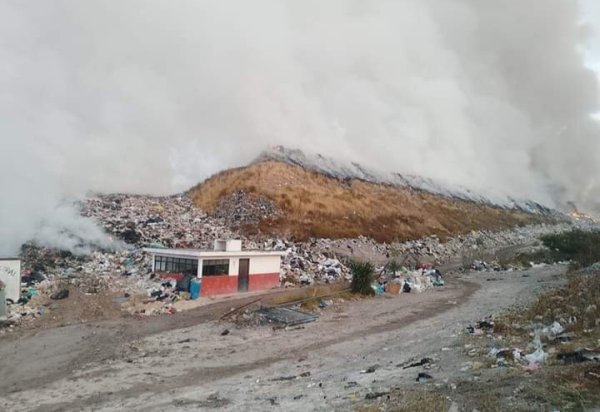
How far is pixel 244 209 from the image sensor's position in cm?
5331

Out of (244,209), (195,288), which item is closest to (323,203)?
(244,209)

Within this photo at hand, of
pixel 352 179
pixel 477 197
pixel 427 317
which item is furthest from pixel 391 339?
pixel 477 197

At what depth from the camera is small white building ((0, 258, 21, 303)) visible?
21.6m

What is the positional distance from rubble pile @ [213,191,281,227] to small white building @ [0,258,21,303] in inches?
1127

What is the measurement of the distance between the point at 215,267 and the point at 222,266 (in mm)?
513

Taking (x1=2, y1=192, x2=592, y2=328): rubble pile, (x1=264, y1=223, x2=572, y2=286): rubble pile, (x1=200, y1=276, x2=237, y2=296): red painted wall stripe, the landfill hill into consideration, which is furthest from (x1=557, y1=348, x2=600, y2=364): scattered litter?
the landfill hill

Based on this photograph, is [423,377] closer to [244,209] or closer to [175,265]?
[175,265]

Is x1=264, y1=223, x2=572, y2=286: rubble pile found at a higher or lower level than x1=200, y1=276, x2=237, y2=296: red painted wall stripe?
higher

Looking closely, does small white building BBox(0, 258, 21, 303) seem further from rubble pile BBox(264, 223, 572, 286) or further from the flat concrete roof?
rubble pile BBox(264, 223, 572, 286)

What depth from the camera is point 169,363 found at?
15531 mm

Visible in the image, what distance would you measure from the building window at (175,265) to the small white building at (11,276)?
27.1 feet

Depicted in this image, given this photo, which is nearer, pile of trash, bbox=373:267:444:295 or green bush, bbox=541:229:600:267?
pile of trash, bbox=373:267:444:295

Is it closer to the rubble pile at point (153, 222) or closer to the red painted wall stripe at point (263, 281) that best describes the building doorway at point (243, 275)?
the red painted wall stripe at point (263, 281)

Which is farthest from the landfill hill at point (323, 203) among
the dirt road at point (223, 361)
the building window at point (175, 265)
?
the dirt road at point (223, 361)
